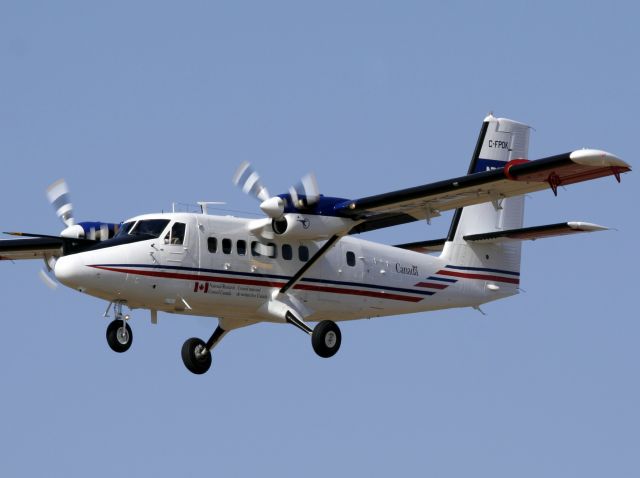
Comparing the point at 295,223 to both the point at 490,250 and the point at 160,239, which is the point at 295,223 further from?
the point at 490,250

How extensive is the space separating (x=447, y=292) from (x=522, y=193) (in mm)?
4083

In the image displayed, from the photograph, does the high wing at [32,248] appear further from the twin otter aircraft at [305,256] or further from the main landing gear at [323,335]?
the main landing gear at [323,335]

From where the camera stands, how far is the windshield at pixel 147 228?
23703mm

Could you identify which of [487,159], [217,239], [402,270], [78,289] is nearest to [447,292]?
[402,270]

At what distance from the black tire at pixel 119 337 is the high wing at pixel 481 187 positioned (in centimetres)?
422

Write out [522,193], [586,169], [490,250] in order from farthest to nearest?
[490,250]
[522,193]
[586,169]

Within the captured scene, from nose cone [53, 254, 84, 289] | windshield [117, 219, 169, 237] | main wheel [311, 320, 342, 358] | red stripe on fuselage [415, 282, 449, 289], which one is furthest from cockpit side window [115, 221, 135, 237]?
red stripe on fuselage [415, 282, 449, 289]

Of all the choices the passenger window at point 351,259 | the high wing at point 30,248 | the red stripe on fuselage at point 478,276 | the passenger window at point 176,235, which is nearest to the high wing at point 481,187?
the passenger window at point 351,259

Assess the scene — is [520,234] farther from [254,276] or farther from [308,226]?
[254,276]

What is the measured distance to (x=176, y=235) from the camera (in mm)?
23766

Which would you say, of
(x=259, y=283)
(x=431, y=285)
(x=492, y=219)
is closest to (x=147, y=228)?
(x=259, y=283)

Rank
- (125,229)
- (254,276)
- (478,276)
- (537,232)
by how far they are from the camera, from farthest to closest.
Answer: (478,276) → (537,232) → (254,276) → (125,229)

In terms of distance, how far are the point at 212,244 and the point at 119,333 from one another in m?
2.21

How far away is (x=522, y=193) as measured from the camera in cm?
2353
